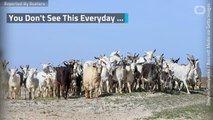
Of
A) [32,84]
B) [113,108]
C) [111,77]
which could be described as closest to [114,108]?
[113,108]

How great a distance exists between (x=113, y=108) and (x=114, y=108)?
0.13 ft

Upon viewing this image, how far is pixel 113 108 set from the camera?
15.0 meters

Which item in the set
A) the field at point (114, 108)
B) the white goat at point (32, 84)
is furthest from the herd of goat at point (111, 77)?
the field at point (114, 108)

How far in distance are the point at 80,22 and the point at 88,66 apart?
14.4m

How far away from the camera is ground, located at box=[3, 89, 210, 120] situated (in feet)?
39.5

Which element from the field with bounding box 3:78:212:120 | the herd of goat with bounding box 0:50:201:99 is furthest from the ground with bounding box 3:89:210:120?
the herd of goat with bounding box 0:50:201:99

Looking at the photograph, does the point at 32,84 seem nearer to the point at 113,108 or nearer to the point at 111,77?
the point at 111,77

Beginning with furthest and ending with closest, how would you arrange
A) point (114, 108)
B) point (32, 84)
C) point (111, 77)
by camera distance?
point (111, 77)
point (32, 84)
point (114, 108)

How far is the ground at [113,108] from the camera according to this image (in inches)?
475

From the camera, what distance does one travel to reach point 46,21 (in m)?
5.73

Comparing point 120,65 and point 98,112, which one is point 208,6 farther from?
point 120,65

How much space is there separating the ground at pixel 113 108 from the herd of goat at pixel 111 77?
1.69 meters

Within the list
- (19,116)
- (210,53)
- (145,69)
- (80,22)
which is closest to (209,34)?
(210,53)

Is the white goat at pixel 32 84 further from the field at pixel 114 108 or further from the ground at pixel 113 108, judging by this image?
the ground at pixel 113 108
